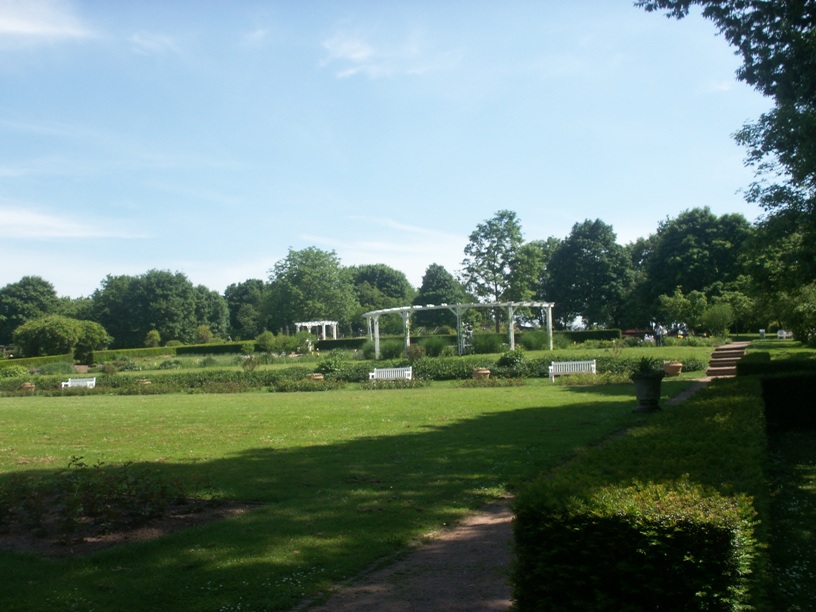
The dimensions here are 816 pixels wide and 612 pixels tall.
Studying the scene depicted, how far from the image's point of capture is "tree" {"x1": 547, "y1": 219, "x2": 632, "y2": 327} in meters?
57.8

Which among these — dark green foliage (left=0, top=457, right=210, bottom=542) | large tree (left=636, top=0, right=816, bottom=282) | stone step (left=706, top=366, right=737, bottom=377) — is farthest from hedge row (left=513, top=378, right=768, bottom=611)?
stone step (left=706, top=366, right=737, bottom=377)

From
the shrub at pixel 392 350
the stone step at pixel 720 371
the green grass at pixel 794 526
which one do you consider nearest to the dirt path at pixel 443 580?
the green grass at pixel 794 526

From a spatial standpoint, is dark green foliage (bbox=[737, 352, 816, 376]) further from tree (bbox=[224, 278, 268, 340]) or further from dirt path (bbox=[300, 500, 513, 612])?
tree (bbox=[224, 278, 268, 340])

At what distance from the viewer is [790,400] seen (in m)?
12.2

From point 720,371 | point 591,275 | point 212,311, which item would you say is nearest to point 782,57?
point 720,371

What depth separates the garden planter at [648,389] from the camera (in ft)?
41.4

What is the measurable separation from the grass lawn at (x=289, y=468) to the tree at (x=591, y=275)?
40291 millimetres

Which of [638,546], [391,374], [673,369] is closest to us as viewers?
[638,546]

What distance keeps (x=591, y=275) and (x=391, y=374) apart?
3738 cm

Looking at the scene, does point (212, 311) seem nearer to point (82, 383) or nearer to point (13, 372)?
point (13, 372)

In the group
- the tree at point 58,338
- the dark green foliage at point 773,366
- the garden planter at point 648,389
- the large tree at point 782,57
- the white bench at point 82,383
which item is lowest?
the white bench at point 82,383

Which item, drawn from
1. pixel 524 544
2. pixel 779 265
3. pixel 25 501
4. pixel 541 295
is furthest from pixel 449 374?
pixel 541 295

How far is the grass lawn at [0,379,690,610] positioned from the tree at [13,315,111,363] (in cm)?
3142

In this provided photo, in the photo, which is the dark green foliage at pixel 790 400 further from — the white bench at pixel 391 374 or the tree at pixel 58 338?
the tree at pixel 58 338
